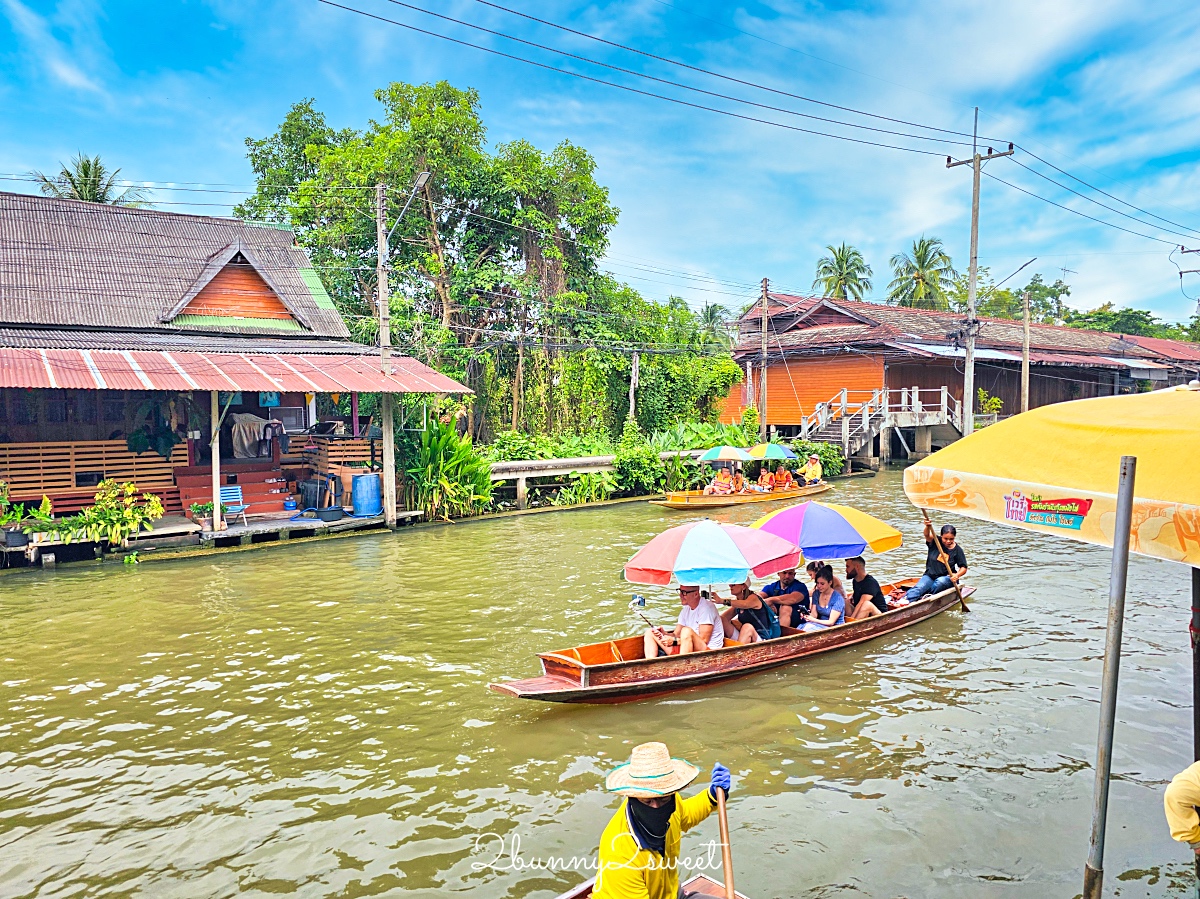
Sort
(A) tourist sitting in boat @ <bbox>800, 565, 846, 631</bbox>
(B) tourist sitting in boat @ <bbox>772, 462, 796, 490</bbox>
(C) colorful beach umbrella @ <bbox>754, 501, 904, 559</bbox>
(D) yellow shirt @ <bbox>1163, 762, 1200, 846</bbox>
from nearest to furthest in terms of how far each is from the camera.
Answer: (D) yellow shirt @ <bbox>1163, 762, 1200, 846</bbox> < (C) colorful beach umbrella @ <bbox>754, 501, 904, 559</bbox> < (A) tourist sitting in boat @ <bbox>800, 565, 846, 631</bbox> < (B) tourist sitting in boat @ <bbox>772, 462, 796, 490</bbox>

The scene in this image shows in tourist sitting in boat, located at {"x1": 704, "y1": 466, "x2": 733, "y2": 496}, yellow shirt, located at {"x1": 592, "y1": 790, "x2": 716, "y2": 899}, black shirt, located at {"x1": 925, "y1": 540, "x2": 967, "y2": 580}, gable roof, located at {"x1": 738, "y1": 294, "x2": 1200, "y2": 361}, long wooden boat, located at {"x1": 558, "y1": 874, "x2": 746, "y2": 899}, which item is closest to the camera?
yellow shirt, located at {"x1": 592, "y1": 790, "x2": 716, "y2": 899}

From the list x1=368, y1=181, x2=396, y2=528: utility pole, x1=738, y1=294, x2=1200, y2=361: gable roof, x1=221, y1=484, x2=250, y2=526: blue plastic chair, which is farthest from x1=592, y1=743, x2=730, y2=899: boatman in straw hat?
x1=738, y1=294, x2=1200, y2=361: gable roof

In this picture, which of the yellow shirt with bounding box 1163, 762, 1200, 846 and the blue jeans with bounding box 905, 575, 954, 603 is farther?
the blue jeans with bounding box 905, 575, 954, 603

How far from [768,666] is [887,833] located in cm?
311

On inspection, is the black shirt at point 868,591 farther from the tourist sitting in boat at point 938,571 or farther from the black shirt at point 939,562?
the black shirt at point 939,562

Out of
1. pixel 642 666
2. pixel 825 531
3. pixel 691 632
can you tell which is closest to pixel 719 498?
pixel 825 531

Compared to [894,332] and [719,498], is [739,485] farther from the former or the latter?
[894,332]

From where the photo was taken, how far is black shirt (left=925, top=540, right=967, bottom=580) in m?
11.6

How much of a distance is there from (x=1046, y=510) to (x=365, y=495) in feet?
54.0

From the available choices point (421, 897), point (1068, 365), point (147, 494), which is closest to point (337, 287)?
point (147, 494)

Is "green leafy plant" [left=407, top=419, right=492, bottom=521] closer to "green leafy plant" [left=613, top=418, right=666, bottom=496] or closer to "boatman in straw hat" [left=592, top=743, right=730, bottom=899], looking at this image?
"green leafy plant" [left=613, top=418, right=666, bottom=496]

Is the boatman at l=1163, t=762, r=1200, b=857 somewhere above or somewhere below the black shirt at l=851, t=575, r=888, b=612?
above

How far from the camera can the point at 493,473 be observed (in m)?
21.6

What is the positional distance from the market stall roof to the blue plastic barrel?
250 cm
